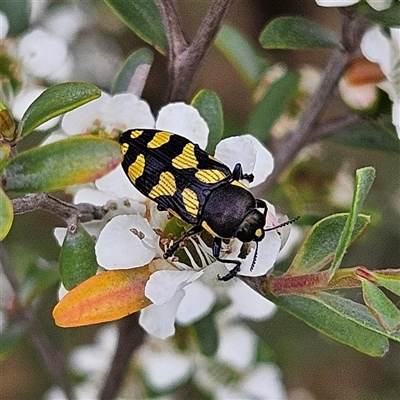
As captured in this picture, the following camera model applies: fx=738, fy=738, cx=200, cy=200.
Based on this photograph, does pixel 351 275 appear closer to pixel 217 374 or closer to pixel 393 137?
pixel 393 137

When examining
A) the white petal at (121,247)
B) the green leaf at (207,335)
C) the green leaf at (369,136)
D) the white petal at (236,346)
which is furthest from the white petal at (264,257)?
the white petal at (236,346)

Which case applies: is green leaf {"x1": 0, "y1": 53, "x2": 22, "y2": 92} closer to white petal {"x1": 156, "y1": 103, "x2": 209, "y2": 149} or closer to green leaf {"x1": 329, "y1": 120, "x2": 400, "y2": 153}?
white petal {"x1": 156, "y1": 103, "x2": 209, "y2": 149}

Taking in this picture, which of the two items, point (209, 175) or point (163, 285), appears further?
point (209, 175)

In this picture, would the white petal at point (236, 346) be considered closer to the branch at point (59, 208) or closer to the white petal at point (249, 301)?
the white petal at point (249, 301)

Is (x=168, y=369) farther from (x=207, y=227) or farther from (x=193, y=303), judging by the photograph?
(x=207, y=227)

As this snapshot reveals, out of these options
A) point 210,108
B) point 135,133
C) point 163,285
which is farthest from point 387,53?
point 163,285

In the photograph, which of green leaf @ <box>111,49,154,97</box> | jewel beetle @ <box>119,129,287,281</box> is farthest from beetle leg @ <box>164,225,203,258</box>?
green leaf @ <box>111,49,154,97</box>

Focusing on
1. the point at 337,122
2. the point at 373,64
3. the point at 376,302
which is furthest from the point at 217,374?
the point at 376,302
